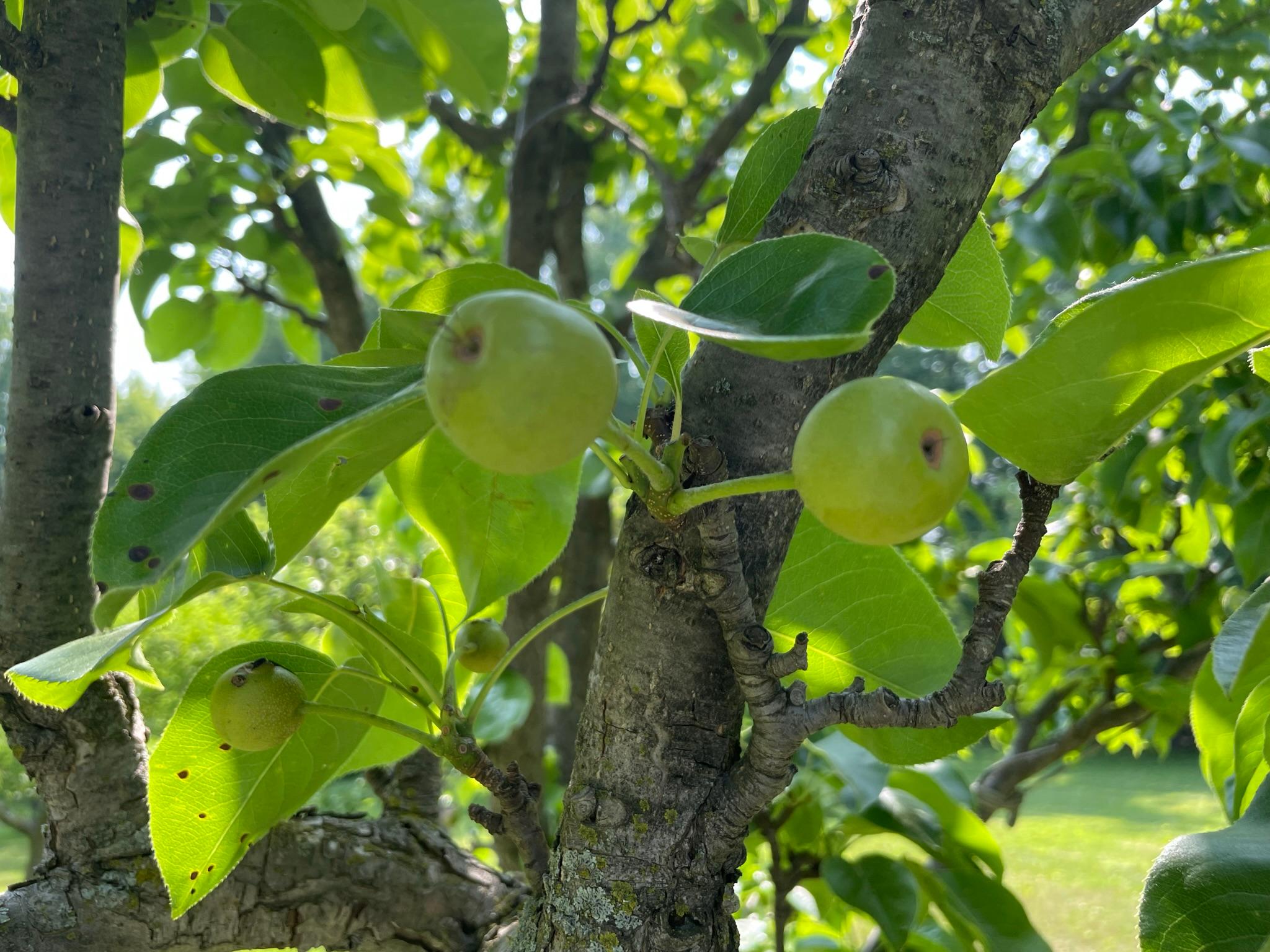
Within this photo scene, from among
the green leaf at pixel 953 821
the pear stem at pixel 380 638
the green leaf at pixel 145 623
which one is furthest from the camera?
the green leaf at pixel 953 821

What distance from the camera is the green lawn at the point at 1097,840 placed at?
6.01m

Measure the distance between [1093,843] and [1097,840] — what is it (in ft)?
0.40

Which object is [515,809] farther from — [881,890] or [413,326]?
[881,890]

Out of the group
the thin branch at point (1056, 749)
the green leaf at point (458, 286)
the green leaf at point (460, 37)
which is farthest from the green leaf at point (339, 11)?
the thin branch at point (1056, 749)

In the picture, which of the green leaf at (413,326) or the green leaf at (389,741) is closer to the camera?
the green leaf at (413,326)

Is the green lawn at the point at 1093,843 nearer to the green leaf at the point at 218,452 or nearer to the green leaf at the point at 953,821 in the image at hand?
the green leaf at the point at 953,821

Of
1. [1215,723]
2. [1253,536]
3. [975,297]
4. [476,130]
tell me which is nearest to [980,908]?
[1215,723]

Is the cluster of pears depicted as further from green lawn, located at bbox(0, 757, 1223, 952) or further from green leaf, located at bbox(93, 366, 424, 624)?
green lawn, located at bbox(0, 757, 1223, 952)

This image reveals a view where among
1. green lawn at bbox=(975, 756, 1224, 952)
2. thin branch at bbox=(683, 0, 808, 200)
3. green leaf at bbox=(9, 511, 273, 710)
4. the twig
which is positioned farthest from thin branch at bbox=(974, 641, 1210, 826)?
green lawn at bbox=(975, 756, 1224, 952)

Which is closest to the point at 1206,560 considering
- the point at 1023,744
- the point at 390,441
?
the point at 1023,744

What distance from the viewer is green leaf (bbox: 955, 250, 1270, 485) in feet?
1.48

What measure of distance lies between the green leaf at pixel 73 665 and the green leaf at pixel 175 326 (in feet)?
4.24

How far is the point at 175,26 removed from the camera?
1017mm

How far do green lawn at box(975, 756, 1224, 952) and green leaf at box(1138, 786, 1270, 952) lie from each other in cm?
407
